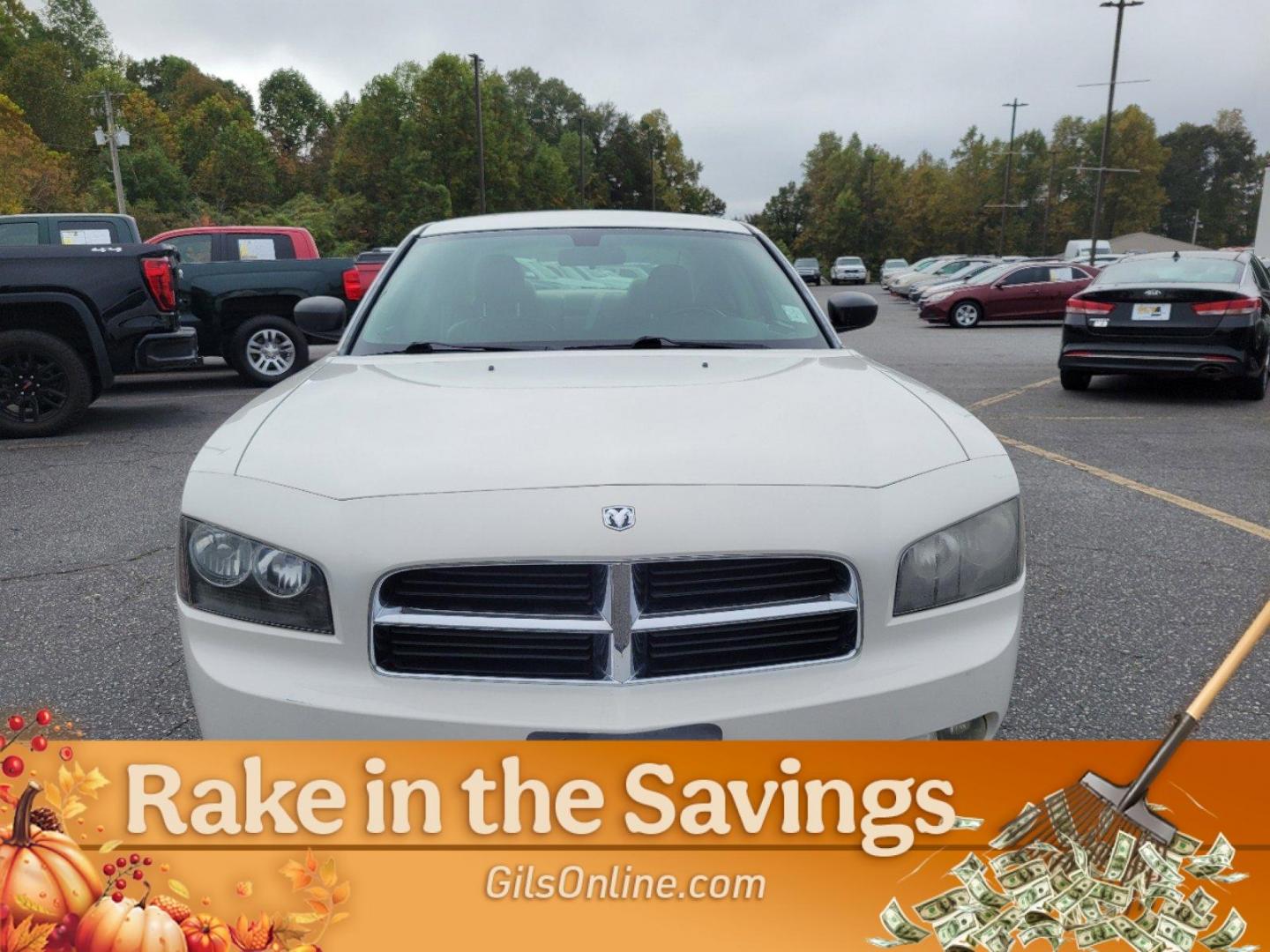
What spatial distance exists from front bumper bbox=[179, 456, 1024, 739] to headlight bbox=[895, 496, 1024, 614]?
39 millimetres

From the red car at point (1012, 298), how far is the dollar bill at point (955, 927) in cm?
2291

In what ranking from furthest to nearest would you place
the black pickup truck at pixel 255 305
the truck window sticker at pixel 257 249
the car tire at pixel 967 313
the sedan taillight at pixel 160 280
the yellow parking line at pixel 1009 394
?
the car tire at pixel 967 313, the truck window sticker at pixel 257 249, the black pickup truck at pixel 255 305, the yellow parking line at pixel 1009 394, the sedan taillight at pixel 160 280

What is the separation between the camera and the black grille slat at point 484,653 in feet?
6.38

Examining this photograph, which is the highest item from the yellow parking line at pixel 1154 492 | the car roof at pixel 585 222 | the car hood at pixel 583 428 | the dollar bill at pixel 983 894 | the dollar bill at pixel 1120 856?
the car roof at pixel 585 222

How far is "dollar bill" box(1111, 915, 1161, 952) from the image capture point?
1.48 m

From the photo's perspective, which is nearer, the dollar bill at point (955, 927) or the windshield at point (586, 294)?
the dollar bill at point (955, 927)

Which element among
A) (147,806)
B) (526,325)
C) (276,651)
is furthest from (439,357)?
(147,806)

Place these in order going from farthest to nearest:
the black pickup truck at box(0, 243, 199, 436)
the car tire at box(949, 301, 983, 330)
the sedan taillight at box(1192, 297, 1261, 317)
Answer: the car tire at box(949, 301, 983, 330), the sedan taillight at box(1192, 297, 1261, 317), the black pickup truck at box(0, 243, 199, 436)

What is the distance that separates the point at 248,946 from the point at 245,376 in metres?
10.7

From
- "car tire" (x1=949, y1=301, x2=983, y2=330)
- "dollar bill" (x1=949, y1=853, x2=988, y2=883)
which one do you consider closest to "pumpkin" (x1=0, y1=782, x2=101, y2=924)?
"dollar bill" (x1=949, y1=853, x2=988, y2=883)

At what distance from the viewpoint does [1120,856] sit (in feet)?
5.05

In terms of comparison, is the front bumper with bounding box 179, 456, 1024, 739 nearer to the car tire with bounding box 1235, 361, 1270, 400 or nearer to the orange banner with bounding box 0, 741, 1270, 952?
the orange banner with bounding box 0, 741, 1270, 952

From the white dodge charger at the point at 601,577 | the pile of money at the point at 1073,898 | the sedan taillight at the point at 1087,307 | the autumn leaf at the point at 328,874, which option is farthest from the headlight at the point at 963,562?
the sedan taillight at the point at 1087,307

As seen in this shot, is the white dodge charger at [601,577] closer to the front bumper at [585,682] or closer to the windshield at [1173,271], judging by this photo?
the front bumper at [585,682]
